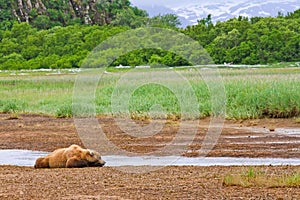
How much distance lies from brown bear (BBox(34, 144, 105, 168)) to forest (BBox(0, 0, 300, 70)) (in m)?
42.0

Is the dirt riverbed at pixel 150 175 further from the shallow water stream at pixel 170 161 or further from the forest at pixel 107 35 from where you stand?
the forest at pixel 107 35

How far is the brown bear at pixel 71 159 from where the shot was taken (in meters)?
12.9

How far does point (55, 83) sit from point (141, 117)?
23895 millimetres

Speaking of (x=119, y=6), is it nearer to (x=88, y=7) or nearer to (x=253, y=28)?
(x=88, y=7)

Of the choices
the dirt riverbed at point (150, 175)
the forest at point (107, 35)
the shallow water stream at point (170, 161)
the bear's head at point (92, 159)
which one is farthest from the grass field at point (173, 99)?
the forest at point (107, 35)

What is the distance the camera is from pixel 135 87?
35.5 m

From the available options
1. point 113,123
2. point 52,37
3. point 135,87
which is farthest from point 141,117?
point 52,37

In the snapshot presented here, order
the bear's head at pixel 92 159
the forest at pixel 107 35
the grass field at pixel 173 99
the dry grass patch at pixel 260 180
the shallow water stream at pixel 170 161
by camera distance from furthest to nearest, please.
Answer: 1. the forest at pixel 107 35
2. the grass field at pixel 173 99
3. the shallow water stream at pixel 170 161
4. the bear's head at pixel 92 159
5. the dry grass patch at pixel 260 180

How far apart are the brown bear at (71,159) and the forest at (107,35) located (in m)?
42.0

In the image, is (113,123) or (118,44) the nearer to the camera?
(113,123)

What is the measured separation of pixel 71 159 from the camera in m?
12.9

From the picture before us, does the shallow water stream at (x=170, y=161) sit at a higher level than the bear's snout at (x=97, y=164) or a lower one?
lower

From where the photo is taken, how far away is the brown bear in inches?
509

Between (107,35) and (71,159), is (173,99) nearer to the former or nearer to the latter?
(71,159)
